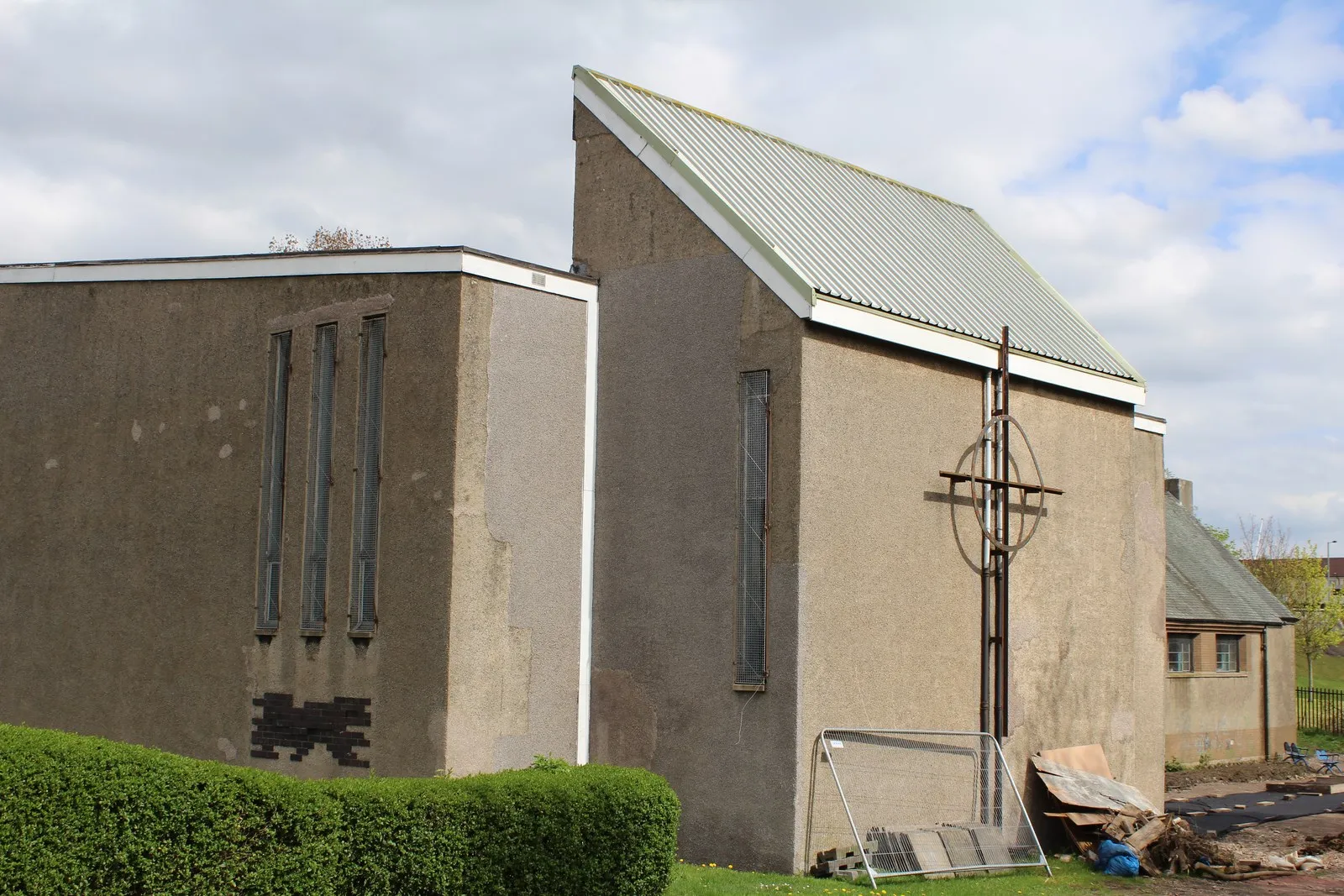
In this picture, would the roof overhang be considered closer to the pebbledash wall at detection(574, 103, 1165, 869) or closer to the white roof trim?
the pebbledash wall at detection(574, 103, 1165, 869)

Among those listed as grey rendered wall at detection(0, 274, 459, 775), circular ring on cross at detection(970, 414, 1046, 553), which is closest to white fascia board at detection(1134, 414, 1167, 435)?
circular ring on cross at detection(970, 414, 1046, 553)

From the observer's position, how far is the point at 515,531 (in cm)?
1345

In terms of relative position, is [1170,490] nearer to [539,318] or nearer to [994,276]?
[994,276]

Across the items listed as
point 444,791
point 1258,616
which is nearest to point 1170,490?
point 1258,616

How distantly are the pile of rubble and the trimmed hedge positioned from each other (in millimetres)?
6895

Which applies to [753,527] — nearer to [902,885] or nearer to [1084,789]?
[902,885]

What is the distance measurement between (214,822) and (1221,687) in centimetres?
2513

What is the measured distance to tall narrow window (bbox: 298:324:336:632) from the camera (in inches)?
544

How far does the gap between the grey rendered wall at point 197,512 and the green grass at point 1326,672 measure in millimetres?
53438

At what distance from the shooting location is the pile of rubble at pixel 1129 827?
14.2 m

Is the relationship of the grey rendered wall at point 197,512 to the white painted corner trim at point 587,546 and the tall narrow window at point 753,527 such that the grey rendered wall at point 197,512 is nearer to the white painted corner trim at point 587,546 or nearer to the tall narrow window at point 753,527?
the white painted corner trim at point 587,546

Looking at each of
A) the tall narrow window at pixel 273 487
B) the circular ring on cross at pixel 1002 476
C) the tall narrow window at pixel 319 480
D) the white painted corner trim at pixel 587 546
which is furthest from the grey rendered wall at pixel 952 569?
the tall narrow window at pixel 273 487

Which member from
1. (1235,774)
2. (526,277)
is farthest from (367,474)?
(1235,774)

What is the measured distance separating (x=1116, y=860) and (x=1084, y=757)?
7.24 feet
